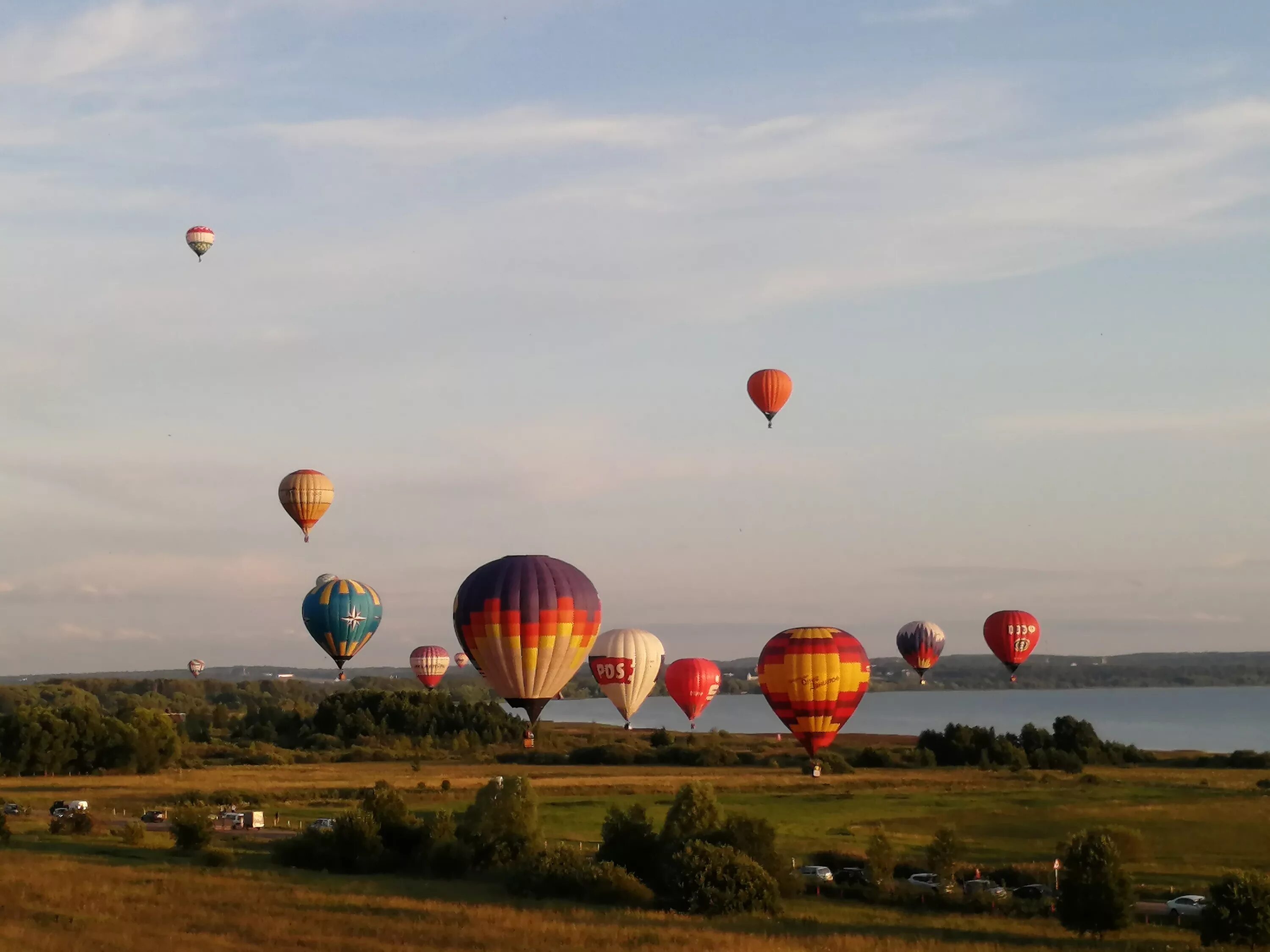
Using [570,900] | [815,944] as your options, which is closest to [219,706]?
[570,900]

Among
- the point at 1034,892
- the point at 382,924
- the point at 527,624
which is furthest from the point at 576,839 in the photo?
the point at 382,924

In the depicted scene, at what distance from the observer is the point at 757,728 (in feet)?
618

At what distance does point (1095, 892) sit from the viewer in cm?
3384

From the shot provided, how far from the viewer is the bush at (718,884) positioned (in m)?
36.0

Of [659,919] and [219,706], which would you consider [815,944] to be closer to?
[659,919]

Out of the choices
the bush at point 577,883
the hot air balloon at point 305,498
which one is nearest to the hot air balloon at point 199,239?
the hot air balloon at point 305,498

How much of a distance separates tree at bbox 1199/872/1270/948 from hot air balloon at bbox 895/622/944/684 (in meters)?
73.2

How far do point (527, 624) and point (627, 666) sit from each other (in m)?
21.4

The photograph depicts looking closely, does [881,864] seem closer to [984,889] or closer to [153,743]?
[984,889]

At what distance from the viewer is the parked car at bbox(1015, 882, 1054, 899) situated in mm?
38781

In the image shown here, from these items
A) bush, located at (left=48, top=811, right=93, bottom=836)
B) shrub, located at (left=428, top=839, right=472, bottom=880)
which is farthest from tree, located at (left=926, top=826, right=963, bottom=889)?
bush, located at (left=48, top=811, right=93, bottom=836)

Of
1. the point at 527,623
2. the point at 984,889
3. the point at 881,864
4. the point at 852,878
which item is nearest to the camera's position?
the point at 984,889

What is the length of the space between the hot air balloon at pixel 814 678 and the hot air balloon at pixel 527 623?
813 centimetres

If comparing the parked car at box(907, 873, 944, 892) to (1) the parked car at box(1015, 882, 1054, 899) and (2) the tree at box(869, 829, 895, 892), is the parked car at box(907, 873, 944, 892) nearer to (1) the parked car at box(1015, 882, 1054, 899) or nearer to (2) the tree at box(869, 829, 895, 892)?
(2) the tree at box(869, 829, 895, 892)
